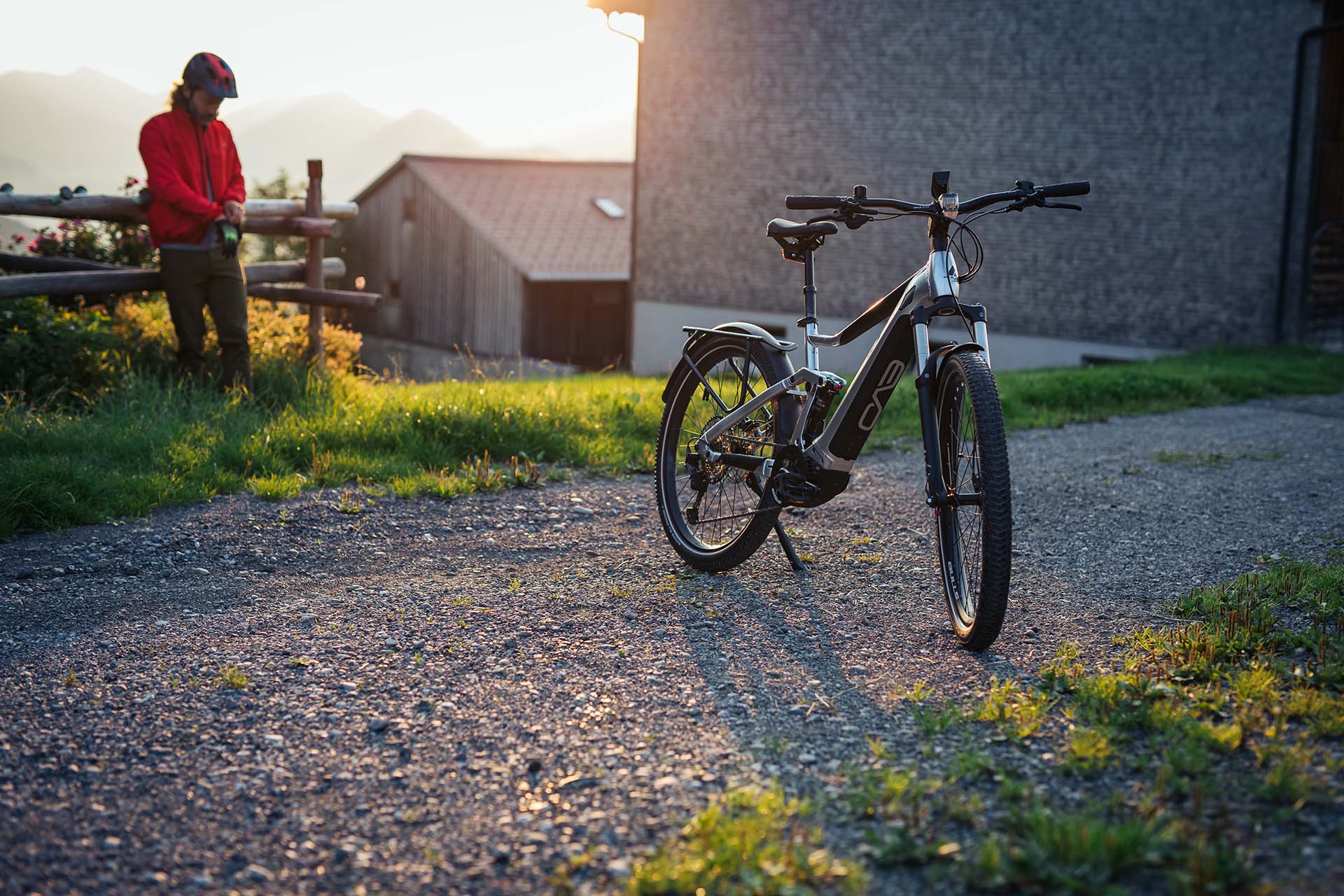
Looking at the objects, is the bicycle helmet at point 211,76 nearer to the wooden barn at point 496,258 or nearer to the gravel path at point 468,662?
the gravel path at point 468,662

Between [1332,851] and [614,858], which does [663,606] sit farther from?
[1332,851]

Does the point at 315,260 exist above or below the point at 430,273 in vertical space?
below

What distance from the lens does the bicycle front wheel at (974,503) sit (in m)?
3.24

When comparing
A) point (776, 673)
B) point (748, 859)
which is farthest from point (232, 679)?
point (748, 859)

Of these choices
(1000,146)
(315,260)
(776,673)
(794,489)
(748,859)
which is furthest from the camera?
(1000,146)

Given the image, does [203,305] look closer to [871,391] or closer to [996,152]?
[871,391]

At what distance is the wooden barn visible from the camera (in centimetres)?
2875

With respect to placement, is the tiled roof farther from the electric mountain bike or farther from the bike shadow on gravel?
the bike shadow on gravel

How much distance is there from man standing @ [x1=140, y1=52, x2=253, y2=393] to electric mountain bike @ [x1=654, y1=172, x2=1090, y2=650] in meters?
3.80

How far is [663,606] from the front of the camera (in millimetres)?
3930

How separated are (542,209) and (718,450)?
1093 inches

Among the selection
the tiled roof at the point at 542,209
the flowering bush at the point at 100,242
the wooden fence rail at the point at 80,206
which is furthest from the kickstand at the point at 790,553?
the tiled roof at the point at 542,209

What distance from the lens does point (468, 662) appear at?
337 centimetres

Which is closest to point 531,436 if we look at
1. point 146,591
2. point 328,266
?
point 146,591
